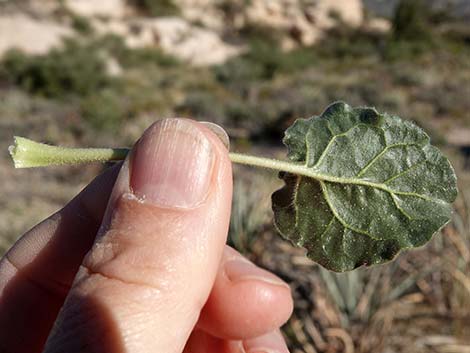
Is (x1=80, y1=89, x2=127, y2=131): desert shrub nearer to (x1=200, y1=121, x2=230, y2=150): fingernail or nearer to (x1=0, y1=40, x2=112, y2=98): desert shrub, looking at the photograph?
(x1=0, y1=40, x2=112, y2=98): desert shrub

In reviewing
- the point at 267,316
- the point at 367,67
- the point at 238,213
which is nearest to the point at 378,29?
the point at 367,67

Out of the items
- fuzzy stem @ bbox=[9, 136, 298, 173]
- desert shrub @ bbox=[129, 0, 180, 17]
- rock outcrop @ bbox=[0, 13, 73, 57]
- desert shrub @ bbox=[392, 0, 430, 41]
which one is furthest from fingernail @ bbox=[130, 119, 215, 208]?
desert shrub @ bbox=[129, 0, 180, 17]

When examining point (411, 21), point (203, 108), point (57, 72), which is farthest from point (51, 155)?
point (411, 21)

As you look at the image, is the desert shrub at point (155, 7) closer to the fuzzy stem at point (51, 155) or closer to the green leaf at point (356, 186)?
the green leaf at point (356, 186)

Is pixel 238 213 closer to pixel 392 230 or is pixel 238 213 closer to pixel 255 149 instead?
pixel 392 230

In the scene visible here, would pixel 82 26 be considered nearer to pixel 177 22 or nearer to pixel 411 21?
pixel 177 22

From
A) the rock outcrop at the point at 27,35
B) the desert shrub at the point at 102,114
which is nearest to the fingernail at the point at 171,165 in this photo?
the desert shrub at the point at 102,114
